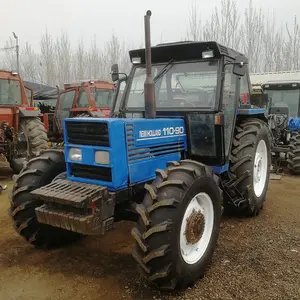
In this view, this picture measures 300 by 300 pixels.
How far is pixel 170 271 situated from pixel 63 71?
33.5 metres

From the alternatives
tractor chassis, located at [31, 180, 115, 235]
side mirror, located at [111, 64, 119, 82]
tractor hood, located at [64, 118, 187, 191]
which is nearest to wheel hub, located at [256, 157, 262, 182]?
tractor hood, located at [64, 118, 187, 191]

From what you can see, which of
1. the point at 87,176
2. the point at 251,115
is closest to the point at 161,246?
the point at 87,176

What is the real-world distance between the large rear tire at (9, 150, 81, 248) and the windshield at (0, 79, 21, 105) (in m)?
4.74

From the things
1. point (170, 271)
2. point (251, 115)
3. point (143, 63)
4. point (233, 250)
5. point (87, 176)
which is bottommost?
point (233, 250)

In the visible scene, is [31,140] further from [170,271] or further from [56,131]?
[170,271]

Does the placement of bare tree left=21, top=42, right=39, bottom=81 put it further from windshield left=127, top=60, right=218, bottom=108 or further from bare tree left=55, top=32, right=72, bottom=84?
windshield left=127, top=60, right=218, bottom=108

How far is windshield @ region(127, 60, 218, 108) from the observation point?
408cm

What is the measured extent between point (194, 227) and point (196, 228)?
3 centimetres

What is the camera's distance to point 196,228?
3273 mm

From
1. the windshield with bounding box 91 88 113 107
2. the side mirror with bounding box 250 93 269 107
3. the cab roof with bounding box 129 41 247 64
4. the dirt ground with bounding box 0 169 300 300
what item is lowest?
the dirt ground with bounding box 0 169 300 300

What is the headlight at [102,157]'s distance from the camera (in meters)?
3.22

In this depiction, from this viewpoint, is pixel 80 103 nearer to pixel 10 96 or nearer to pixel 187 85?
pixel 10 96

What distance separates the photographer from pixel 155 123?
362 centimetres

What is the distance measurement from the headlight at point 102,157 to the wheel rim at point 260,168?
269cm
